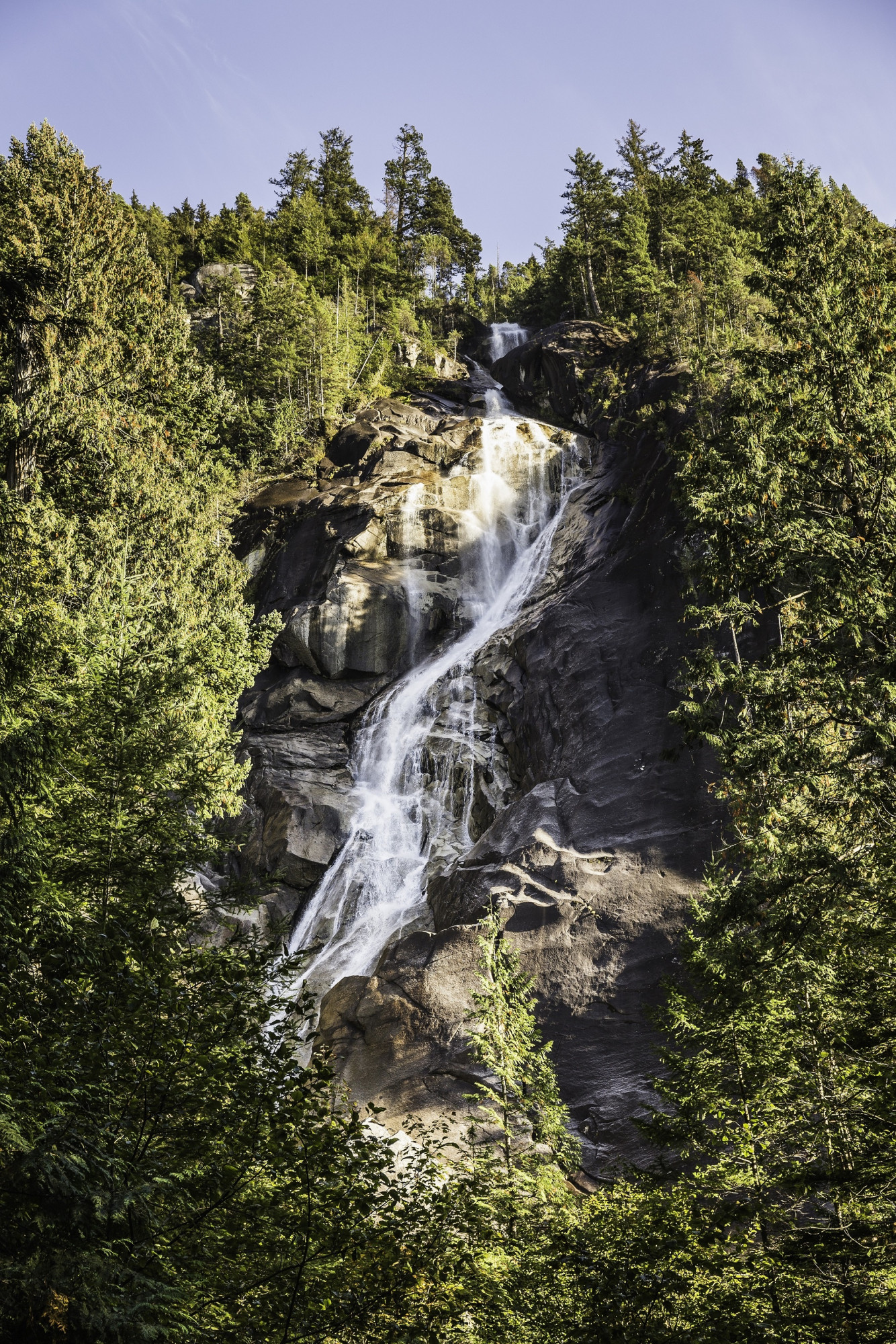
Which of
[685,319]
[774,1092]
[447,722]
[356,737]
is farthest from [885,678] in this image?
[685,319]

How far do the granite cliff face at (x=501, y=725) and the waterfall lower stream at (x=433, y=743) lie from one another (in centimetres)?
15

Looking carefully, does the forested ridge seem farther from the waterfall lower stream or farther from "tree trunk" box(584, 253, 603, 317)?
"tree trunk" box(584, 253, 603, 317)

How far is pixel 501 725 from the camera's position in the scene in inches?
1085

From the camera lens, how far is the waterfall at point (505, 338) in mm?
60188

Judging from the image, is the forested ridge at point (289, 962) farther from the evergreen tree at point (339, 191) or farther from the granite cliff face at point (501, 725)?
the evergreen tree at point (339, 191)

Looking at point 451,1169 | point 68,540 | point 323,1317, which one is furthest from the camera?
point 68,540

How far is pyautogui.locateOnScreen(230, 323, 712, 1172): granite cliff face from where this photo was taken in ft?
57.3

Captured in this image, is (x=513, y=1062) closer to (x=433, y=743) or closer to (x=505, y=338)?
(x=433, y=743)

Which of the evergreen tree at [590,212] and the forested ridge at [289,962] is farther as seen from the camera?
the evergreen tree at [590,212]

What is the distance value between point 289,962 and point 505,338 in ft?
199

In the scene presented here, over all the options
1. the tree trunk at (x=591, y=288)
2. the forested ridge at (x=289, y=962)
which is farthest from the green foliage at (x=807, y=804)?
the tree trunk at (x=591, y=288)

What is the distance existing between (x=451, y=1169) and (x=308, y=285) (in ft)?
164

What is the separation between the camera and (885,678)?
30.8 ft

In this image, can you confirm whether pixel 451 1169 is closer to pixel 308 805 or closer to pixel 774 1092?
pixel 774 1092
